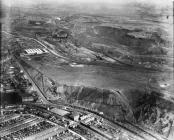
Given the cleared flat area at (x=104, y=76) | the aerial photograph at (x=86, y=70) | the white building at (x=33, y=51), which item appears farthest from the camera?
the white building at (x=33, y=51)

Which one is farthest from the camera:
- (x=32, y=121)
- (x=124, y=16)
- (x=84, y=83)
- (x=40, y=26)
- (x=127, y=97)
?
(x=40, y=26)

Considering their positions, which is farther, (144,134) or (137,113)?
(137,113)

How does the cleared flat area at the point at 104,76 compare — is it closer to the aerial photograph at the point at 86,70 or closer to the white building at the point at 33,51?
the aerial photograph at the point at 86,70

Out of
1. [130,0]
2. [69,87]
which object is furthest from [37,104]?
[130,0]

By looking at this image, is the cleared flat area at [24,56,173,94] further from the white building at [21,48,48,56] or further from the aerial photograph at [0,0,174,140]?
the white building at [21,48,48,56]

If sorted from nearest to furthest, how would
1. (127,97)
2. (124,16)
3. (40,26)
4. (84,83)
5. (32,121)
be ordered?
1. (32,121)
2. (127,97)
3. (84,83)
4. (124,16)
5. (40,26)

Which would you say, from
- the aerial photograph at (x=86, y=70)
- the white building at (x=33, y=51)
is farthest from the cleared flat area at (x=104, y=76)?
the white building at (x=33, y=51)

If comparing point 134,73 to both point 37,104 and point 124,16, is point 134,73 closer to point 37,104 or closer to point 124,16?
point 124,16

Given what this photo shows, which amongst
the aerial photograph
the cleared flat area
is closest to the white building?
the aerial photograph

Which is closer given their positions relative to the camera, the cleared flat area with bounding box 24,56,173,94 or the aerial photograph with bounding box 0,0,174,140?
the aerial photograph with bounding box 0,0,174,140
